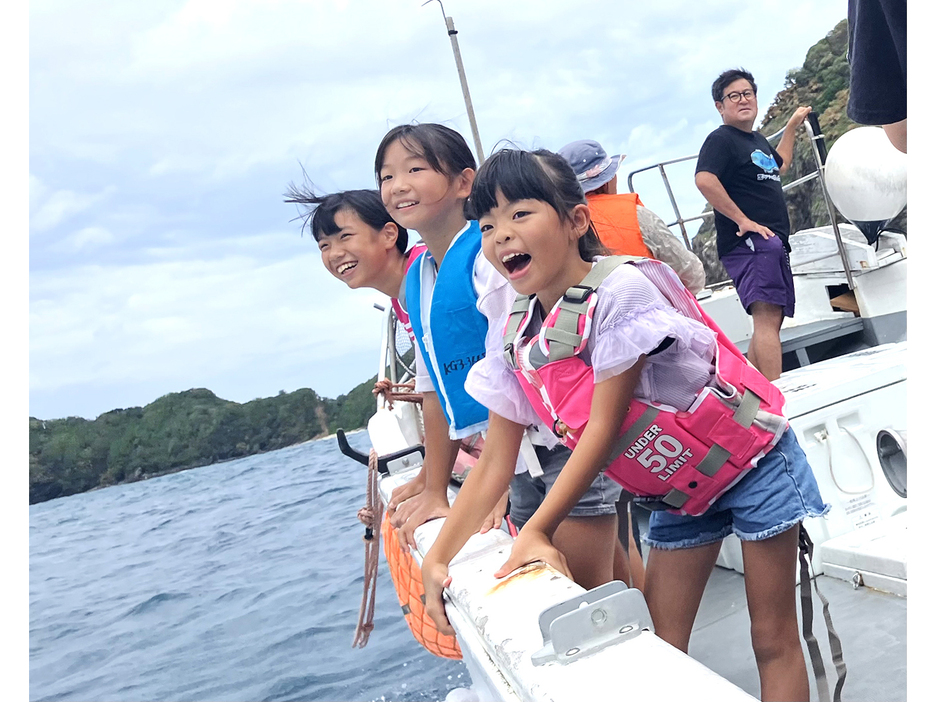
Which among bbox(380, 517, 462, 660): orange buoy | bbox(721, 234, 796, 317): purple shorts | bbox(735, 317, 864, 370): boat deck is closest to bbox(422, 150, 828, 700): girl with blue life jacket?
bbox(380, 517, 462, 660): orange buoy

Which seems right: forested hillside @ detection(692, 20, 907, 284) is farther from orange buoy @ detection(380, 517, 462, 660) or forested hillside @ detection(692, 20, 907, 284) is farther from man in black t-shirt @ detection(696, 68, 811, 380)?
orange buoy @ detection(380, 517, 462, 660)

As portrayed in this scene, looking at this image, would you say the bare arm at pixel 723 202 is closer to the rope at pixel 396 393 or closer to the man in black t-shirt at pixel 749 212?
the man in black t-shirt at pixel 749 212

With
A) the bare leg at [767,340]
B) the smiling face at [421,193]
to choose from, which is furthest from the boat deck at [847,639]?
the smiling face at [421,193]

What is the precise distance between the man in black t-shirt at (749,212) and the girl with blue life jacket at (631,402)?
6.76ft

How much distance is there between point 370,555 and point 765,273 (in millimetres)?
2041

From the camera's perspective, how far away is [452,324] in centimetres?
199

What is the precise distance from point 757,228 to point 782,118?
1182 inches

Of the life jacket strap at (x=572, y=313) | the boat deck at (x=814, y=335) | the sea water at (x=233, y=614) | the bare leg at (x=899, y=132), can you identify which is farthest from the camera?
the sea water at (x=233, y=614)

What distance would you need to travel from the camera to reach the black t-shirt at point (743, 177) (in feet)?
12.0

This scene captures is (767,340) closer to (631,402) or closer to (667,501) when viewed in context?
(667,501)

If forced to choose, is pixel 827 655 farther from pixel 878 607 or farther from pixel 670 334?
pixel 670 334

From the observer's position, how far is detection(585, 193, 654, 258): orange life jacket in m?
2.46
